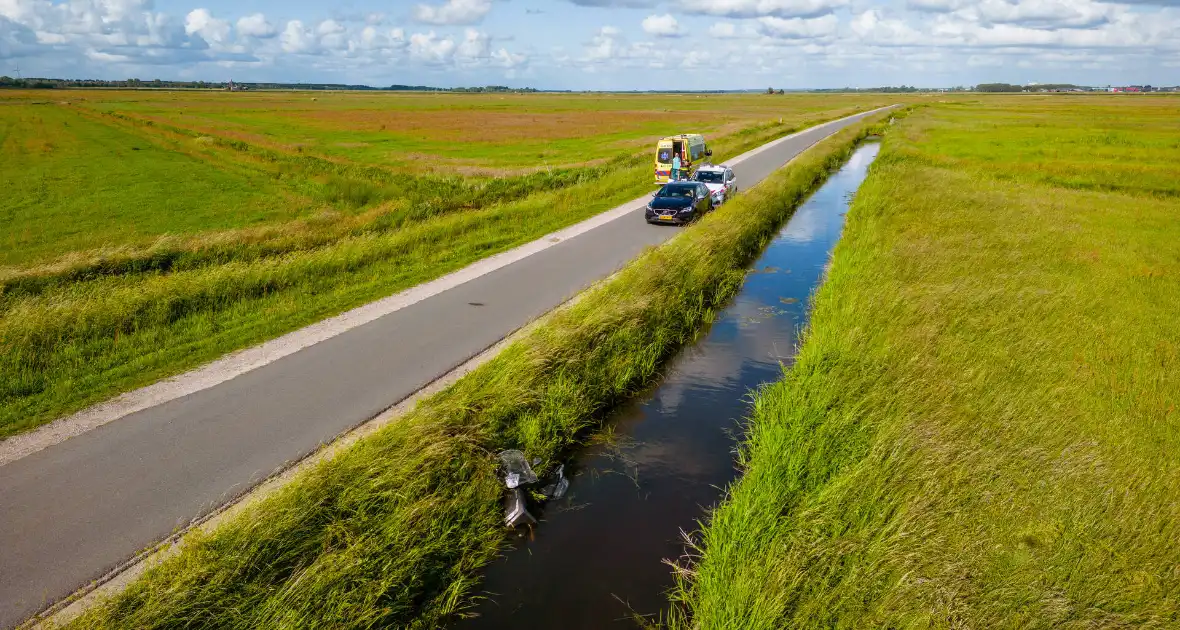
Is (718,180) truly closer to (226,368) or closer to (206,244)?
(206,244)

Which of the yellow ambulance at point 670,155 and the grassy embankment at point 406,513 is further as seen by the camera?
the yellow ambulance at point 670,155

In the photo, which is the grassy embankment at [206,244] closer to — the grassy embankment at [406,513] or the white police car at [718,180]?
the white police car at [718,180]

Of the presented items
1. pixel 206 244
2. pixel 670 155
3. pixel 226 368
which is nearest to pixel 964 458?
pixel 226 368

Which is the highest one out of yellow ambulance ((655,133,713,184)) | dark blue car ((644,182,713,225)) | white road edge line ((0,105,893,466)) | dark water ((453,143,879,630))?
yellow ambulance ((655,133,713,184))

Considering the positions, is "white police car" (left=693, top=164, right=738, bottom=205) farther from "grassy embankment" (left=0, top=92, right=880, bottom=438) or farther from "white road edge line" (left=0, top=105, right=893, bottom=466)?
"white road edge line" (left=0, top=105, right=893, bottom=466)

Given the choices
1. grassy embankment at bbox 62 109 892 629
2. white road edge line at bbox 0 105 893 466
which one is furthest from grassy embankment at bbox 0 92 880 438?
grassy embankment at bbox 62 109 892 629

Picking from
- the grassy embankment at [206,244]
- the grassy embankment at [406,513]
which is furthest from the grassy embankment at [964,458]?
the grassy embankment at [206,244]
